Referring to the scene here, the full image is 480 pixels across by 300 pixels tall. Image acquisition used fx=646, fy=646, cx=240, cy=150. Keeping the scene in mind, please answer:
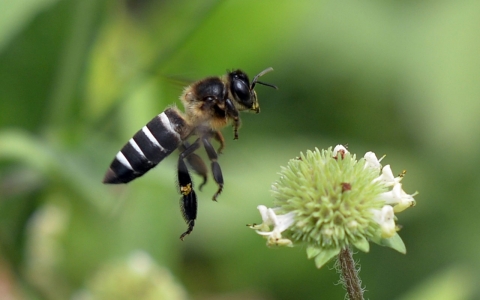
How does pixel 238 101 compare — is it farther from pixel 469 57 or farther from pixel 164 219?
pixel 469 57

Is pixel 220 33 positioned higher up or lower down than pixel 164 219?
higher up

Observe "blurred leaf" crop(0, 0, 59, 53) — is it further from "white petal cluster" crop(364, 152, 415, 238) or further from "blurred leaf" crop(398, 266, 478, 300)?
"blurred leaf" crop(398, 266, 478, 300)

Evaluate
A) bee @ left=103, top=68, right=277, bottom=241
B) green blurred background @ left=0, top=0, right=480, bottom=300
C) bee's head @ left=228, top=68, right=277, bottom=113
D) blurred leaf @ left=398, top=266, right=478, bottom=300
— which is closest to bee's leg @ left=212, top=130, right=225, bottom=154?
bee @ left=103, top=68, right=277, bottom=241

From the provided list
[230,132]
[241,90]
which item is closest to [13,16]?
[230,132]

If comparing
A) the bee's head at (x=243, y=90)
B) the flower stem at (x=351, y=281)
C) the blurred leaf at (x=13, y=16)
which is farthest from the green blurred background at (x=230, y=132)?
the flower stem at (x=351, y=281)

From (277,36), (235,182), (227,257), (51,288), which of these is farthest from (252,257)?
(277,36)

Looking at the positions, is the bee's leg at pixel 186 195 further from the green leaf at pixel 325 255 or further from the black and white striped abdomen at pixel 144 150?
the green leaf at pixel 325 255
